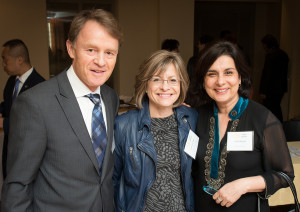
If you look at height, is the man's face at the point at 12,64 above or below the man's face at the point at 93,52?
below

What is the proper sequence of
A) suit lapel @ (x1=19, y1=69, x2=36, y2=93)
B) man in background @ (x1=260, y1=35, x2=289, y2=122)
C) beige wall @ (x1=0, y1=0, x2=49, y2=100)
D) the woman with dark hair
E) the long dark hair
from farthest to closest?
beige wall @ (x1=0, y1=0, x2=49, y2=100), man in background @ (x1=260, y1=35, x2=289, y2=122), suit lapel @ (x1=19, y1=69, x2=36, y2=93), the long dark hair, the woman with dark hair

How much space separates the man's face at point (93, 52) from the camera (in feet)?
4.24

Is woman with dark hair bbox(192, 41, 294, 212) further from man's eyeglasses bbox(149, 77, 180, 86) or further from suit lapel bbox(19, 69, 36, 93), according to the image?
suit lapel bbox(19, 69, 36, 93)

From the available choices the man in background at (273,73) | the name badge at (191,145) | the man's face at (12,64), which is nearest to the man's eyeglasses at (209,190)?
the name badge at (191,145)

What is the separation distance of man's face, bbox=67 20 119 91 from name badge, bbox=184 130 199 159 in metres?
0.60

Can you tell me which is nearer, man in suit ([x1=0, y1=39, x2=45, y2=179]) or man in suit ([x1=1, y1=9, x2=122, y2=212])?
man in suit ([x1=1, y1=9, x2=122, y2=212])

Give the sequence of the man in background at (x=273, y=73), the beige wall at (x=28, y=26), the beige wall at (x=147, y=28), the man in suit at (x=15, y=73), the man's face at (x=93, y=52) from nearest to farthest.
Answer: the man's face at (x=93, y=52)
the man in suit at (x=15, y=73)
the man in background at (x=273, y=73)
the beige wall at (x=28, y=26)
the beige wall at (x=147, y=28)

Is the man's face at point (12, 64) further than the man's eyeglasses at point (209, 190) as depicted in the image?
Yes

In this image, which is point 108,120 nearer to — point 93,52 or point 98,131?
point 98,131

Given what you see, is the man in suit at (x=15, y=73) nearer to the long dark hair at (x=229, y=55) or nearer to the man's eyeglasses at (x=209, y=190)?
the long dark hair at (x=229, y=55)

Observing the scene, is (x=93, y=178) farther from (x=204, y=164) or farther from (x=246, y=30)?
(x=246, y=30)

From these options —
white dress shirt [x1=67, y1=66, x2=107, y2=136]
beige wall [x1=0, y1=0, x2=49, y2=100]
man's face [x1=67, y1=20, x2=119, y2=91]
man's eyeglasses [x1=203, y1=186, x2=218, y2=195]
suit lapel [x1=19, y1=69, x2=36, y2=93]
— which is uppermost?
beige wall [x1=0, y1=0, x2=49, y2=100]

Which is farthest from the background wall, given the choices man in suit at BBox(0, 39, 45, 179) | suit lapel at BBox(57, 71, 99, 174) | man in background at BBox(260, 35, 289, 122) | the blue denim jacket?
suit lapel at BBox(57, 71, 99, 174)

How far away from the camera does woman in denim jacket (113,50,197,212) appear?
1.58 metres
